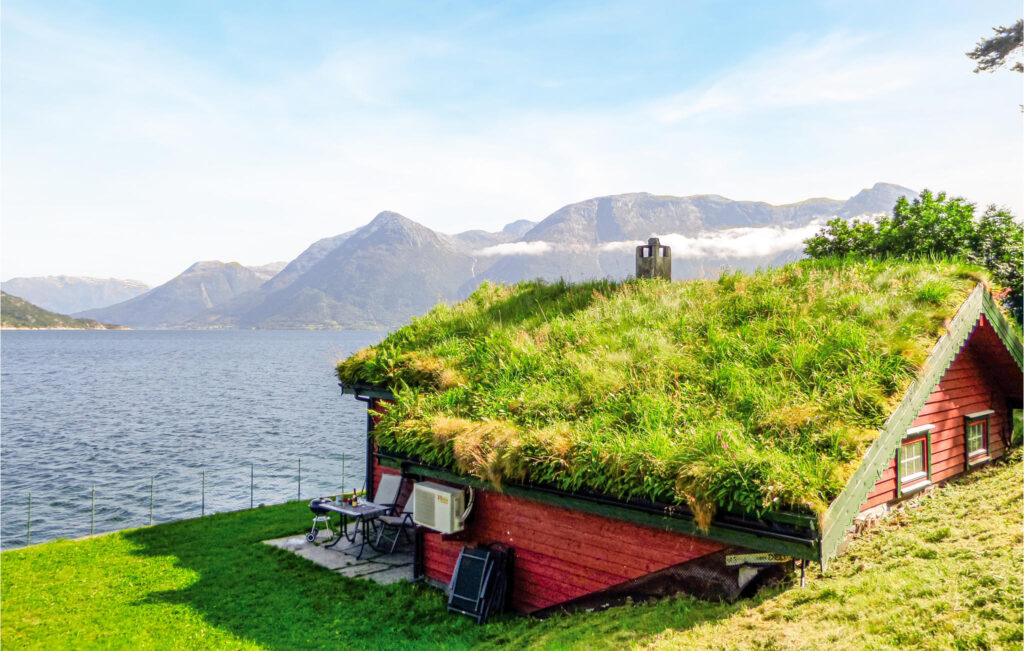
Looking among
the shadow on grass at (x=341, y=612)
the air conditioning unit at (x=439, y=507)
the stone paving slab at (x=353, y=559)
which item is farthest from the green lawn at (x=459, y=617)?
the air conditioning unit at (x=439, y=507)

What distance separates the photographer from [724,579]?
8.23 metres

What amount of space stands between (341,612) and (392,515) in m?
4.06

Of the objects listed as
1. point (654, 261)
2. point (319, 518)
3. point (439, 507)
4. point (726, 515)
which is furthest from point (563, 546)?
point (654, 261)

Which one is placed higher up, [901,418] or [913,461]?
[901,418]

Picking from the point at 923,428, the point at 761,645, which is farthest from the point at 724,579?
the point at 923,428

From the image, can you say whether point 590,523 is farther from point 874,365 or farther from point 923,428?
point 923,428

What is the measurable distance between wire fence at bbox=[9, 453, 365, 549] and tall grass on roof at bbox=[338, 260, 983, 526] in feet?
42.3

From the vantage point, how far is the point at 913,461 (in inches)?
452

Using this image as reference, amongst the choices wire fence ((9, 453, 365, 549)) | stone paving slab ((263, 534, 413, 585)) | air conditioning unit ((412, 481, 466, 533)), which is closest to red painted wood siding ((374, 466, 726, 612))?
air conditioning unit ((412, 481, 466, 533))

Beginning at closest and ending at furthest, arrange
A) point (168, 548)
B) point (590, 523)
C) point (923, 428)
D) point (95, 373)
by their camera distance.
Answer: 1. point (590, 523)
2. point (923, 428)
3. point (168, 548)
4. point (95, 373)

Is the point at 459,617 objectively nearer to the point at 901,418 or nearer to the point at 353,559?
the point at 353,559

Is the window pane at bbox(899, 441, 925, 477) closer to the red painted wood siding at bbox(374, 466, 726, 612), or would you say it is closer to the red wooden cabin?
the red wooden cabin

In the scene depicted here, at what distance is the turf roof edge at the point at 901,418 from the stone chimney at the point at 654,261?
6.97 metres

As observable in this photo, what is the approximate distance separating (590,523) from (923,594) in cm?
434
